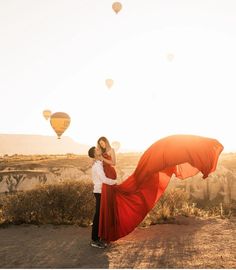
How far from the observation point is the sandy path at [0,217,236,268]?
823cm

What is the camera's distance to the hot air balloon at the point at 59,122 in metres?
41.2

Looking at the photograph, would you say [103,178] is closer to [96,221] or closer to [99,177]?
[99,177]

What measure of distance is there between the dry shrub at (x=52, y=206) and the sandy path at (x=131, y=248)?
0.75m

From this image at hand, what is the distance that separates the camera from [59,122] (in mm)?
41219

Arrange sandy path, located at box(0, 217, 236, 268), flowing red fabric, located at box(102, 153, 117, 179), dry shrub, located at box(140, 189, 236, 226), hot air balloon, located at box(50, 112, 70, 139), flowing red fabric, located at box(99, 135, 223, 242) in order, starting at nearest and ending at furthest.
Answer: sandy path, located at box(0, 217, 236, 268)
flowing red fabric, located at box(102, 153, 117, 179)
flowing red fabric, located at box(99, 135, 223, 242)
dry shrub, located at box(140, 189, 236, 226)
hot air balloon, located at box(50, 112, 70, 139)

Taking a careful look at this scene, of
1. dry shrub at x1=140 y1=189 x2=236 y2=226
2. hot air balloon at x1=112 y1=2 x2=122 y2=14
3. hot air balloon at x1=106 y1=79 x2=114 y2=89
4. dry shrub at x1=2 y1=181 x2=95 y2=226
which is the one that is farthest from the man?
hot air balloon at x1=106 y1=79 x2=114 y2=89

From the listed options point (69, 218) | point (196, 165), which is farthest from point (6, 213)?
point (196, 165)

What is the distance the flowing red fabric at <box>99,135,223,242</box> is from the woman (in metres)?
0.32

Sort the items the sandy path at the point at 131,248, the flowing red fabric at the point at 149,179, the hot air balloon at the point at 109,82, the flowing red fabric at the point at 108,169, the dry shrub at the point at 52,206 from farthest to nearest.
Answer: the hot air balloon at the point at 109,82, the dry shrub at the point at 52,206, the flowing red fabric at the point at 149,179, the flowing red fabric at the point at 108,169, the sandy path at the point at 131,248

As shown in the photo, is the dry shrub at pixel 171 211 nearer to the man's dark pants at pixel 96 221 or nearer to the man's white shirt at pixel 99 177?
the man's dark pants at pixel 96 221

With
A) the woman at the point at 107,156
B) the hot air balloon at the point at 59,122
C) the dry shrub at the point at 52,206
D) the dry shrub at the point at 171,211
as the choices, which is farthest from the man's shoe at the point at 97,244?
the hot air balloon at the point at 59,122

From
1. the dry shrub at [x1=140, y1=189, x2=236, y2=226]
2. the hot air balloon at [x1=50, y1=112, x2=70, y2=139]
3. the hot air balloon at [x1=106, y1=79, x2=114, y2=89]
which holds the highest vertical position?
the hot air balloon at [x1=106, y1=79, x2=114, y2=89]

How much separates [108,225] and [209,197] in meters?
15.5

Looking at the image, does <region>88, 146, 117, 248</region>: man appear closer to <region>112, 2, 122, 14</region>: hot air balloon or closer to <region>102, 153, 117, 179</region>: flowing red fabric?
<region>102, 153, 117, 179</region>: flowing red fabric
